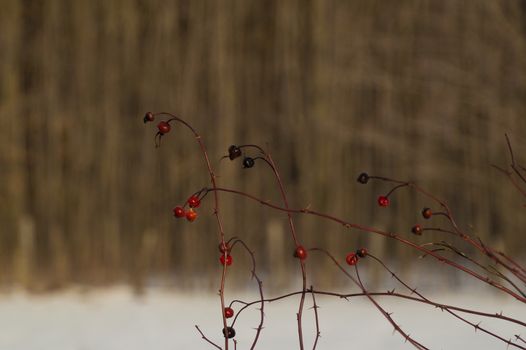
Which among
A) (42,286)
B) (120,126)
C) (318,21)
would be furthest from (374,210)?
(42,286)

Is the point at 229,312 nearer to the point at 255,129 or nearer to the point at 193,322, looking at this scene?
the point at 193,322

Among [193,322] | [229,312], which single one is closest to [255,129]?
[193,322]

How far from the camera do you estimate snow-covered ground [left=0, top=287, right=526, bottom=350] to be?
7.82 ft

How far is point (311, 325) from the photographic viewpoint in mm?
2682

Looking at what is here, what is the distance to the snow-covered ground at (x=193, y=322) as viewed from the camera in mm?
2383

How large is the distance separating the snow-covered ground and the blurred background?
0.07 metres

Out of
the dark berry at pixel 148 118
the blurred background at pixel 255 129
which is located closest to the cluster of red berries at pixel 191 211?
the dark berry at pixel 148 118

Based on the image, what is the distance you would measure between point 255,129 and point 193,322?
0.71 m

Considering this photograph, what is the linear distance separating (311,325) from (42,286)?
3.29ft

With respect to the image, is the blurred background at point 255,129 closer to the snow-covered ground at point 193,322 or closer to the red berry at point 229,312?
the snow-covered ground at point 193,322

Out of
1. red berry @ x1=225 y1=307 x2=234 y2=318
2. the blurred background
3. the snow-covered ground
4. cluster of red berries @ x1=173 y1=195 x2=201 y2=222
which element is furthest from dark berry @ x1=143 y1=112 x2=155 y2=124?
the blurred background

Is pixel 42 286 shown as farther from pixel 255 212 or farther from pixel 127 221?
pixel 255 212

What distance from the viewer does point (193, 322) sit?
271cm

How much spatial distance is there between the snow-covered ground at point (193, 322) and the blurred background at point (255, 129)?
7 centimetres
